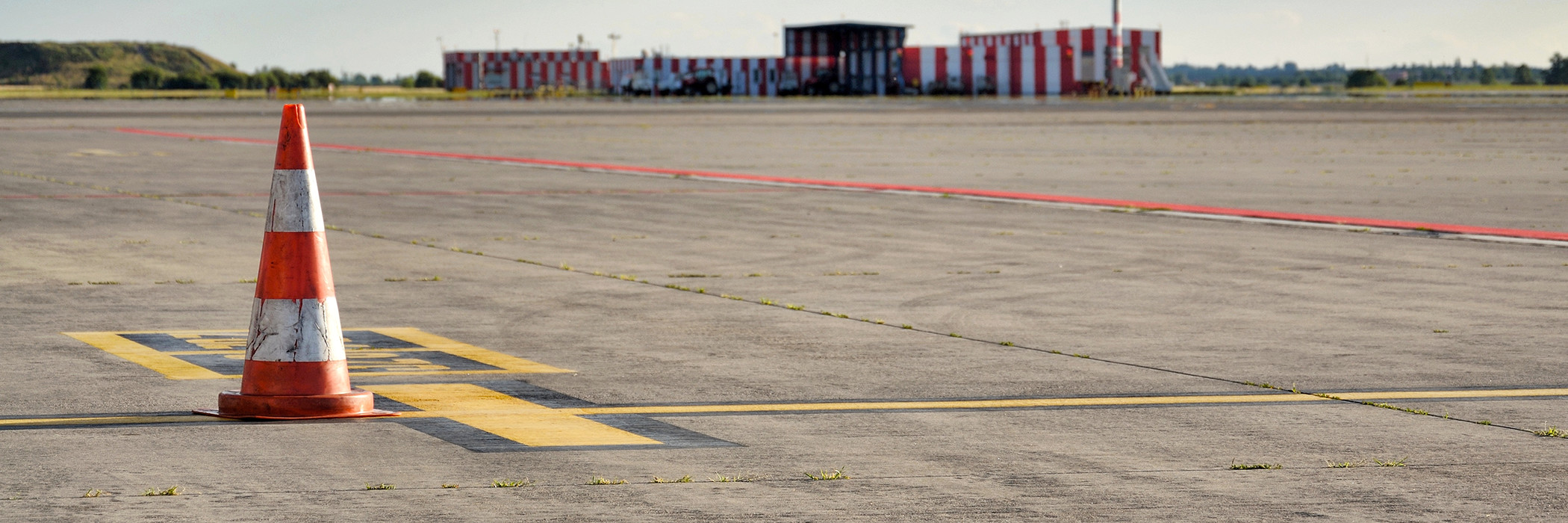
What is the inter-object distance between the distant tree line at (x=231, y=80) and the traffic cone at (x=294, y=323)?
504 ft

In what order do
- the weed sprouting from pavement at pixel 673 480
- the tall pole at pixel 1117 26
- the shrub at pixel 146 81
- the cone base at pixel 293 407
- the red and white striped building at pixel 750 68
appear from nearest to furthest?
the weed sprouting from pavement at pixel 673 480, the cone base at pixel 293 407, the tall pole at pixel 1117 26, the red and white striped building at pixel 750 68, the shrub at pixel 146 81

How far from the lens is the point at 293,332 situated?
20.1 feet

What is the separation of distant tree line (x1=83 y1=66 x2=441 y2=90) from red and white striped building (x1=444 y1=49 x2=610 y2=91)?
12.1 meters

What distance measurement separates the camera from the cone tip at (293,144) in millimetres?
6406

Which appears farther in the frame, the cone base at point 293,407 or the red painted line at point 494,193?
the red painted line at point 494,193

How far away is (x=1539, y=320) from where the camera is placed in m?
8.70

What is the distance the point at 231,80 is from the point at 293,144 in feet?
596

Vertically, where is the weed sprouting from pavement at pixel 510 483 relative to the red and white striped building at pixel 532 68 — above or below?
below

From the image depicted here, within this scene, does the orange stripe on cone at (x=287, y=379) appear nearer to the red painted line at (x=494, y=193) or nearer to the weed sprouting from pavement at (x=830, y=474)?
the weed sprouting from pavement at (x=830, y=474)

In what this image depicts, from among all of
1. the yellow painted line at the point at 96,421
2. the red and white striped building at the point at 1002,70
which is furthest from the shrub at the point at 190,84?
the yellow painted line at the point at 96,421

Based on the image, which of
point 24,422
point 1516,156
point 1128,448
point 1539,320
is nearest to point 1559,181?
point 1516,156

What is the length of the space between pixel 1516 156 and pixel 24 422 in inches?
994

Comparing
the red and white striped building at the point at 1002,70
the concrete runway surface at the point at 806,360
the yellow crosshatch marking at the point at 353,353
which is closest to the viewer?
the concrete runway surface at the point at 806,360

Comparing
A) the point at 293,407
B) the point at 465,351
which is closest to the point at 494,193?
the point at 465,351
